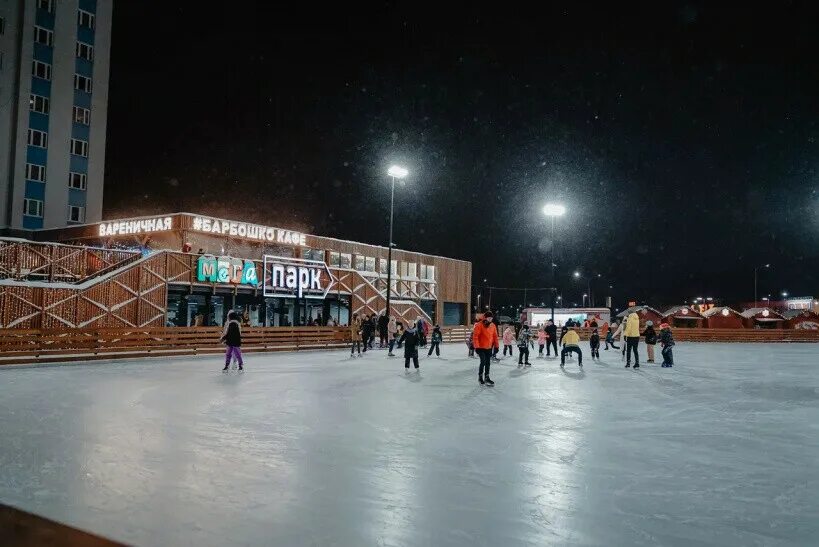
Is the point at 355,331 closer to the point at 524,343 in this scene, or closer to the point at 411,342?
the point at 411,342

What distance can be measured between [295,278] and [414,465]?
25.0 metres

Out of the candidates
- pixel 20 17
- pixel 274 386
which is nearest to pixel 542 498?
pixel 274 386

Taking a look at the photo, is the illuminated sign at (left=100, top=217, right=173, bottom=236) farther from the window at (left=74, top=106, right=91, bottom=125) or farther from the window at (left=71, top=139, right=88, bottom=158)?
the window at (left=74, top=106, right=91, bottom=125)

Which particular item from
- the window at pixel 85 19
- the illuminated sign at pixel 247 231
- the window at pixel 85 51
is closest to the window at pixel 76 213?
the window at pixel 85 51

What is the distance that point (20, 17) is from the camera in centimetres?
3941

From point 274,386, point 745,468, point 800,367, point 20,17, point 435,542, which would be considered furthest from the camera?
point 20,17

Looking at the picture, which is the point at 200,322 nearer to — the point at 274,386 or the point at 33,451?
the point at 274,386

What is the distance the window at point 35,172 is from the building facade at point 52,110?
0.18ft

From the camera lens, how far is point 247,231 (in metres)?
30.9

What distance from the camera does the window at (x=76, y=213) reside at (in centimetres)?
4147

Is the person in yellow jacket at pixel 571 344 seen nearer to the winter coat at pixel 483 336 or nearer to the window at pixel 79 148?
the winter coat at pixel 483 336

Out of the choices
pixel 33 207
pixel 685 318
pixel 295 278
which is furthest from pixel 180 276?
pixel 685 318

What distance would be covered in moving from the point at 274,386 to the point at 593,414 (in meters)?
6.58

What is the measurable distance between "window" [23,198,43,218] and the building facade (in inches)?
2.2
